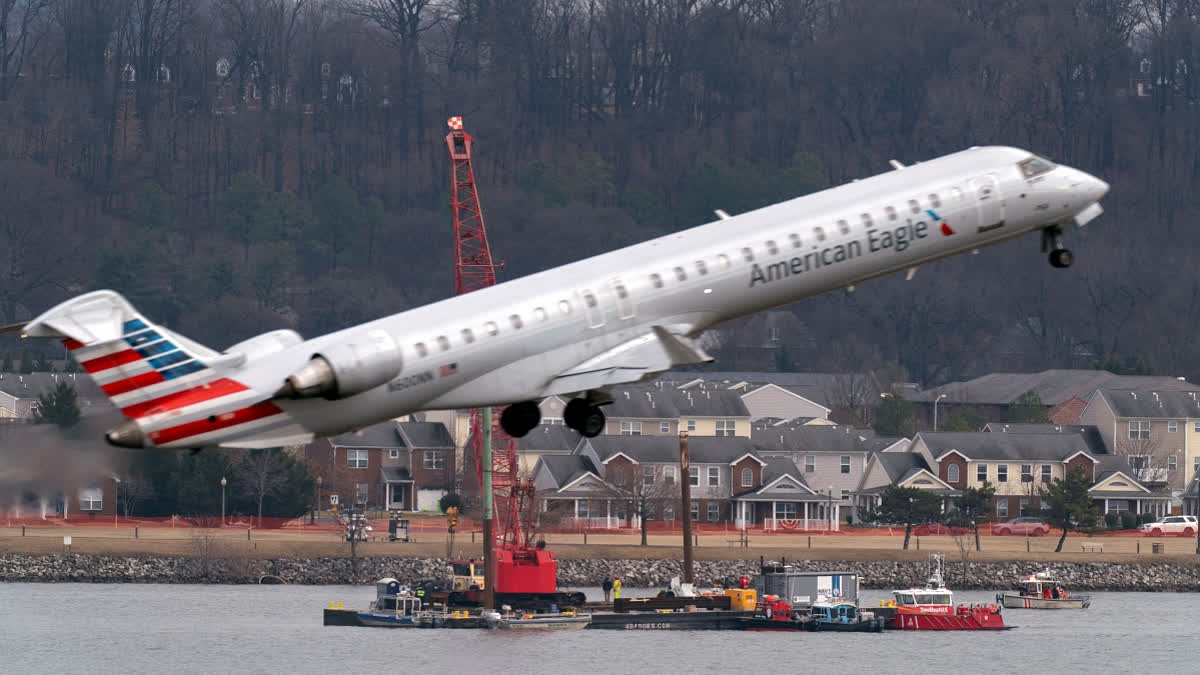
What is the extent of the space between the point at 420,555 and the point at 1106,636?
4274cm

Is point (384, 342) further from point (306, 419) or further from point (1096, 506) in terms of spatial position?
point (1096, 506)

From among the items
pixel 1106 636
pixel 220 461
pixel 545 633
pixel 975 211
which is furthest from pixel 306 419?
pixel 220 461

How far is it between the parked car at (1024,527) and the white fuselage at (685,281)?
11139cm

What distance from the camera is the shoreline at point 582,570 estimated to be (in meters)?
150

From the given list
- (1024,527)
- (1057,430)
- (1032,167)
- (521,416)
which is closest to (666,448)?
(1024,527)

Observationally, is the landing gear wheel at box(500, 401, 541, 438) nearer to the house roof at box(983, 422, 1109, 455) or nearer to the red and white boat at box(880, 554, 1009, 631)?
the red and white boat at box(880, 554, 1009, 631)

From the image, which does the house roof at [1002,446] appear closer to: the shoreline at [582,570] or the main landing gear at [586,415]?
Result: the shoreline at [582,570]

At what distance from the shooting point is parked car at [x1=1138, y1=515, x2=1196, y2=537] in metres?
178

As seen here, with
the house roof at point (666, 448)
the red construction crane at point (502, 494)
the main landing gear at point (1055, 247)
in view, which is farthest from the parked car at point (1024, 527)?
the main landing gear at point (1055, 247)

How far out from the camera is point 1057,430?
193m

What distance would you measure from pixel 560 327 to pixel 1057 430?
141874 mm

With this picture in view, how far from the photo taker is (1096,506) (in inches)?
7111

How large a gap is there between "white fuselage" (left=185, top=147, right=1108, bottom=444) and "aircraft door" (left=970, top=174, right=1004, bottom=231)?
0.04 meters

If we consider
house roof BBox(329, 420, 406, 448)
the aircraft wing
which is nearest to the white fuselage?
the aircraft wing
